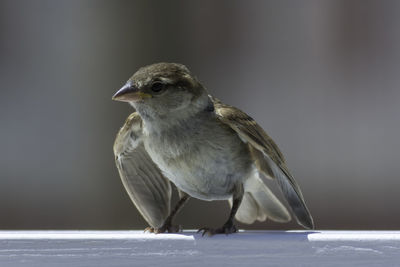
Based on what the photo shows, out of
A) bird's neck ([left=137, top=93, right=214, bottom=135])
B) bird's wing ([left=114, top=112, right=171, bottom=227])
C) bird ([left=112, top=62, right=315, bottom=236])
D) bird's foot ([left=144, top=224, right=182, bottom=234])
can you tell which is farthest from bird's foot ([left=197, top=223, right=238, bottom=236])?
bird's wing ([left=114, top=112, right=171, bottom=227])

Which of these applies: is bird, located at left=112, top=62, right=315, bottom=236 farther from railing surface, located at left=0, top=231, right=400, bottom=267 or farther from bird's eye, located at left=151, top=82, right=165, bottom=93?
railing surface, located at left=0, top=231, right=400, bottom=267

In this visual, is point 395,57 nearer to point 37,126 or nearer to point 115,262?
point 37,126

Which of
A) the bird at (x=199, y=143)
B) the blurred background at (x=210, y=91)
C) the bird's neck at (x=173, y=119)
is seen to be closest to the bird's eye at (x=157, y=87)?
the bird at (x=199, y=143)

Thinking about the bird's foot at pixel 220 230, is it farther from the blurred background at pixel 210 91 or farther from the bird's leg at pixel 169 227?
the blurred background at pixel 210 91

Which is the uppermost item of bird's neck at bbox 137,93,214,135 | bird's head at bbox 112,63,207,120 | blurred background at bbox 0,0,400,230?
bird's head at bbox 112,63,207,120

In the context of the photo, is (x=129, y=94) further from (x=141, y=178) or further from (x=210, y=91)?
(x=210, y=91)

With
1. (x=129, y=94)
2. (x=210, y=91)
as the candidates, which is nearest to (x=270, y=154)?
(x=129, y=94)
